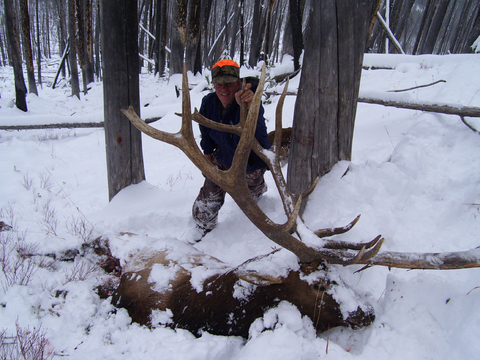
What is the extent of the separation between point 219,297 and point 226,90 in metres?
1.65

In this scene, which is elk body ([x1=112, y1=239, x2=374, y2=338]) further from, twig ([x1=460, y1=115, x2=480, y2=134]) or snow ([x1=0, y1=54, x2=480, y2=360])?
twig ([x1=460, y1=115, x2=480, y2=134])

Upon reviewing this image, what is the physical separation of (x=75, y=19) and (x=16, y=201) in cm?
1329

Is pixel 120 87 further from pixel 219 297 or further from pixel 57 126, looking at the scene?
pixel 57 126

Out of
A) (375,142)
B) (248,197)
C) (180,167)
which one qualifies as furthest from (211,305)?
(180,167)

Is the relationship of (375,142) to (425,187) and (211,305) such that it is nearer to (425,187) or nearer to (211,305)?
(425,187)

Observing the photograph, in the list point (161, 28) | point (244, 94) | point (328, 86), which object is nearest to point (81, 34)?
point (161, 28)

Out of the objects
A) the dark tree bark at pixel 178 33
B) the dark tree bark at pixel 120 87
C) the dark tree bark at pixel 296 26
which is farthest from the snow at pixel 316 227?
the dark tree bark at pixel 178 33

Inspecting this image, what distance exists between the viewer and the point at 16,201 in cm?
382

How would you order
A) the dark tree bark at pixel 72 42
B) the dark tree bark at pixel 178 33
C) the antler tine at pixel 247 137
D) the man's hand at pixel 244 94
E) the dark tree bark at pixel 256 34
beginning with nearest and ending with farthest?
the antler tine at pixel 247 137 → the man's hand at pixel 244 94 → the dark tree bark at pixel 178 33 → the dark tree bark at pixel 256 34 → the dark tree bark at pixel 72 42

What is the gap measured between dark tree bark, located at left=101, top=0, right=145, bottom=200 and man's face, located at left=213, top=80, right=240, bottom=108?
117cm

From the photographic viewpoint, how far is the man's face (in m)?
2.40

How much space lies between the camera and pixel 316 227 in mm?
2230

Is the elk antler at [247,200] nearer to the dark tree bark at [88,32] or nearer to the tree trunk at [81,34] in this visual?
the tree trunk at [81,34]

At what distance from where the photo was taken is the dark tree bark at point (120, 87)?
281cm
